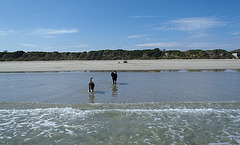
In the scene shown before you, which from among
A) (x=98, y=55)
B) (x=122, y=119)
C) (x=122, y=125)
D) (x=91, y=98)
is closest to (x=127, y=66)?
(x=91, y=98)

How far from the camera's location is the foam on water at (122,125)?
21.6ft

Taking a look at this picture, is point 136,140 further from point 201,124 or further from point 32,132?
point 32,132

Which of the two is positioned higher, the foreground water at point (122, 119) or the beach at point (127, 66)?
the beach at point (127, 66)

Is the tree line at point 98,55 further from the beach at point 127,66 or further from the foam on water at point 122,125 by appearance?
the foam on water at point 122,125

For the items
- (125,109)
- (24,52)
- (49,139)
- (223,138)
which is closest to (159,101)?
A: (125,109)

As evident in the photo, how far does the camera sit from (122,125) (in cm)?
769

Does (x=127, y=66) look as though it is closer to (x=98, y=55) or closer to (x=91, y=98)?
(x=91, y=98)

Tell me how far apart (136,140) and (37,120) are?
5069 mm

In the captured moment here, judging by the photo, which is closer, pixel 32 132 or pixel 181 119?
pixel 32 132

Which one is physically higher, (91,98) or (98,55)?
(98,55)

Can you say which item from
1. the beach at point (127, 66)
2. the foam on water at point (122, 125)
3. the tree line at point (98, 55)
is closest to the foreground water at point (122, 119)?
the foam on water at point (122, 125)

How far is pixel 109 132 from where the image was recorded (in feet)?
23.2

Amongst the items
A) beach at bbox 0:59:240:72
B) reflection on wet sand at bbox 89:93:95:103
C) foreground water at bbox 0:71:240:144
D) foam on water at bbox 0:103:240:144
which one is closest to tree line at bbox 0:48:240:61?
beach at bbox 0:59:240:72

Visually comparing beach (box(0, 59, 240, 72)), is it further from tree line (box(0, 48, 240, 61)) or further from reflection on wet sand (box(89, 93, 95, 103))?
tree line (box(0, 48, 240, 61))
